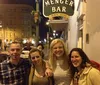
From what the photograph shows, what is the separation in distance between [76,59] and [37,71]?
2.30 feet

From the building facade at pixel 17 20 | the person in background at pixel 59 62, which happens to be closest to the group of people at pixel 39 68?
the person in background at pixel 59 62

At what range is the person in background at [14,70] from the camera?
376 cm

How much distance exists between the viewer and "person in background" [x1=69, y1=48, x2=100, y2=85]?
3.12m

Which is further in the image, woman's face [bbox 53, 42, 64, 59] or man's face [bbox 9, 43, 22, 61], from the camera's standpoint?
woman's face [bbox 53, 42, 64, 59]

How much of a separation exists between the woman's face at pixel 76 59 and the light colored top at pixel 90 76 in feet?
0.43

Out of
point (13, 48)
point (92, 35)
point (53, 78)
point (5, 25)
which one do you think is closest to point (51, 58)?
point (53, 78)

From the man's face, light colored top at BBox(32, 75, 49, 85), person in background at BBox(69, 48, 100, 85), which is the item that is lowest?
light colored top at BBox(32, 75, 49, 85)

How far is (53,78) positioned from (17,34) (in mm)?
64220

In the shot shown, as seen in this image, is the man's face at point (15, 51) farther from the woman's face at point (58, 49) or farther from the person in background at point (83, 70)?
the person in background at point (83, 70)

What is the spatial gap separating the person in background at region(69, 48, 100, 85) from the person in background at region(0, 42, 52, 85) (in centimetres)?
77

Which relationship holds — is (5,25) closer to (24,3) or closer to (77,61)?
(24,3)

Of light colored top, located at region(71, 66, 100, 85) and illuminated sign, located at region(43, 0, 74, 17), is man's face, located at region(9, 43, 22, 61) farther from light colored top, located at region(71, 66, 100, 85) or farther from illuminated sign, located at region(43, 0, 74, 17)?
illuminated sign, located at region(43, 0, 74, 17)

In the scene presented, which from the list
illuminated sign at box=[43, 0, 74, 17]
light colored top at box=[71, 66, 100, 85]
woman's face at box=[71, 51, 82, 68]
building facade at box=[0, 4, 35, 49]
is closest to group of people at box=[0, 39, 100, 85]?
woman's face at box=[71, 51, 82, 68]

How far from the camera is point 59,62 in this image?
13.0 feet
